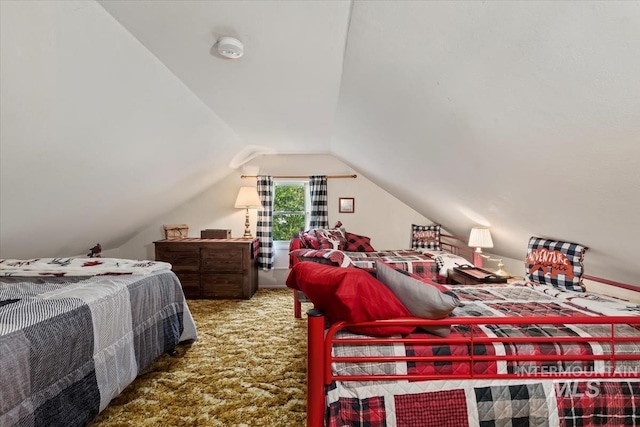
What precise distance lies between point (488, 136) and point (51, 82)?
7.45 feet

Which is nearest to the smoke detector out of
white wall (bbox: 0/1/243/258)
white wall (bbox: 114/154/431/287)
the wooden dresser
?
white wall (bbox: 0/1/243/258)

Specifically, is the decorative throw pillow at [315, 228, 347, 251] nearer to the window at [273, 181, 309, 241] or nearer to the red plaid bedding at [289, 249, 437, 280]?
the red plaid bedding at [289, 249, 437, 280]

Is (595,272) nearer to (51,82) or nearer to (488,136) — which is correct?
(488,136)

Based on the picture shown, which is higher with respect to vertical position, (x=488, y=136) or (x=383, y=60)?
(x=383, y=60)

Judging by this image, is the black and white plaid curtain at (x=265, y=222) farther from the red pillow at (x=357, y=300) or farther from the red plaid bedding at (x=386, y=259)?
the red pillow at (x=357, y=300)

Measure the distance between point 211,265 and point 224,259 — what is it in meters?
0.20

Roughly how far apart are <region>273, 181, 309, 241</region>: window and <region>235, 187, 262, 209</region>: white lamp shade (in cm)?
47

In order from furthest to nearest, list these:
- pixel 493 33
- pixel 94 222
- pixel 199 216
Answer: pixel 199 216 → pixel 94 222 → pixel 493 33

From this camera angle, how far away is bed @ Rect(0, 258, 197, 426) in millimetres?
1242

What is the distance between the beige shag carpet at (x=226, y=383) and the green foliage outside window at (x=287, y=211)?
1.89 meters

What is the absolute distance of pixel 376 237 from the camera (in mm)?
4887

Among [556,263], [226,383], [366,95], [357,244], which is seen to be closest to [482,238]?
[556,263]

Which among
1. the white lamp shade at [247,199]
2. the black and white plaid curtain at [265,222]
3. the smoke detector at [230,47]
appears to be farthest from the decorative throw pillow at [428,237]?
the smoke detector at [230,47]

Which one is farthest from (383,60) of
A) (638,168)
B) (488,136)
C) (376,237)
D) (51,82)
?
(376,237)
